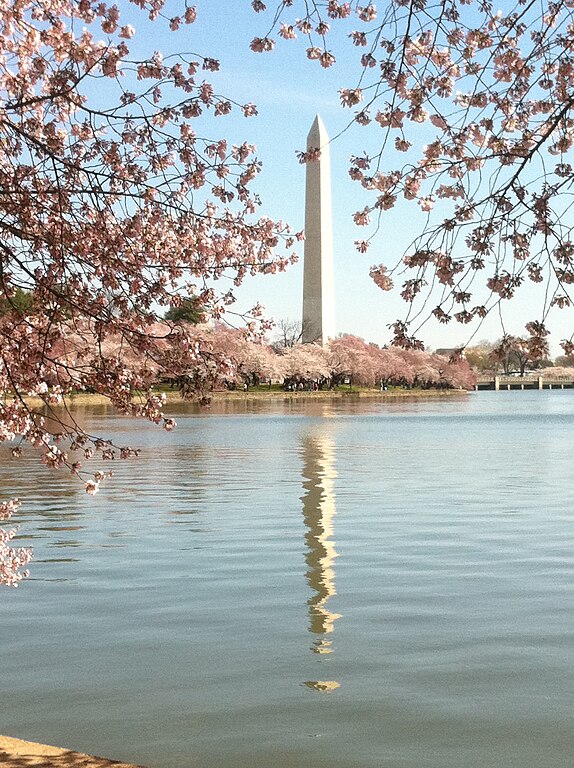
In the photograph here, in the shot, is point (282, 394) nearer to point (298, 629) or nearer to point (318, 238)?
point (318, 238)

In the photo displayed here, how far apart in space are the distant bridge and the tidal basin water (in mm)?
138104

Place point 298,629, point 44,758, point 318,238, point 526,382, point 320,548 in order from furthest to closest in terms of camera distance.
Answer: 1. point 526,382
2. point 318,238
3. point 320,548
4. point 298,629
5. point 44,758

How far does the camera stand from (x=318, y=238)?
228ft

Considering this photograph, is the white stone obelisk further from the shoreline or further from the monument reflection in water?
the shoreline

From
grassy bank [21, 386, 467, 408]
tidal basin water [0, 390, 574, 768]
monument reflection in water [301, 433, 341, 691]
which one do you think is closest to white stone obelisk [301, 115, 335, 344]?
grassy bank [21, 386, 467, 408]

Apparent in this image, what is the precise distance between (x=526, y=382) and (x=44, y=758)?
170 meters

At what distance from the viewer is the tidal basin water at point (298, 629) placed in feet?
20.4

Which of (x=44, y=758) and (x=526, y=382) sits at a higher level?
(x=526, y=382)

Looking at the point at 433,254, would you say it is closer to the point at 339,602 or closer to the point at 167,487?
the point at 339,602

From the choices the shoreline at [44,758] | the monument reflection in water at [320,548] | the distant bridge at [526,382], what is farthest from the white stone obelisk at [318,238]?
the distant bridge at [526,382]

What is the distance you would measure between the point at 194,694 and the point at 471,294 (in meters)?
3.40

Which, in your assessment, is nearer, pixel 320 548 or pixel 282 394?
pixel 320 548

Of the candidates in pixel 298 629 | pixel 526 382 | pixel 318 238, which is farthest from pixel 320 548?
pixel 526 382

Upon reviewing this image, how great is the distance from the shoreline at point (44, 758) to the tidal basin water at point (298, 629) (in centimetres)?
42
